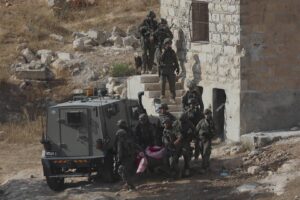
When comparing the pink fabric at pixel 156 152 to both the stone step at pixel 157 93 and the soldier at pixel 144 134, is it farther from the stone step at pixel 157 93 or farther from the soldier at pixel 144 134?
Answer: the stone step at pixel 157 93

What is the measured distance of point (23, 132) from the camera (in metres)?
22.4

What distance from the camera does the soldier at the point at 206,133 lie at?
15.5 m

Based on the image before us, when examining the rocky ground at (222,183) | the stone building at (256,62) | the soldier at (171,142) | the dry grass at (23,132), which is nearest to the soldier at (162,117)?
the soldier at (171,142)

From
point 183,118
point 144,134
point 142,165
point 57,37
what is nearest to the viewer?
point 142,165

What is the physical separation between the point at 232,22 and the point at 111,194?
521cm

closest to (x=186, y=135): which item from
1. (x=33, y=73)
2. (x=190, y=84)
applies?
(x=190, y=84)

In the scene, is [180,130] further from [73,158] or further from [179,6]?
[179,6]

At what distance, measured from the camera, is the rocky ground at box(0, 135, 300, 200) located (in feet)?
46.4

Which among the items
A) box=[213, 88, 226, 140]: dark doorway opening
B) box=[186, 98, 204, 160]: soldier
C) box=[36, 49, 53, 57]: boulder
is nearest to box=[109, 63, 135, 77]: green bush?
box=[36, 49, 53, 57]: boulder

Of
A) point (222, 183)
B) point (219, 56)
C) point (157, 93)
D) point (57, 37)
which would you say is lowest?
point (222, 183)

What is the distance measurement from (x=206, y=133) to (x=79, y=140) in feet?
8.63

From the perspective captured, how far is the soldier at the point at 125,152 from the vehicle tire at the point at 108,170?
0.46 metres

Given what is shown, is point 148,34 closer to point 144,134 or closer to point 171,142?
point 144,134

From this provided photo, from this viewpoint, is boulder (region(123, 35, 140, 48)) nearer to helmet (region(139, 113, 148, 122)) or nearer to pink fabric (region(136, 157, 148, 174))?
helmet (region(139, 113, 148, 122))
